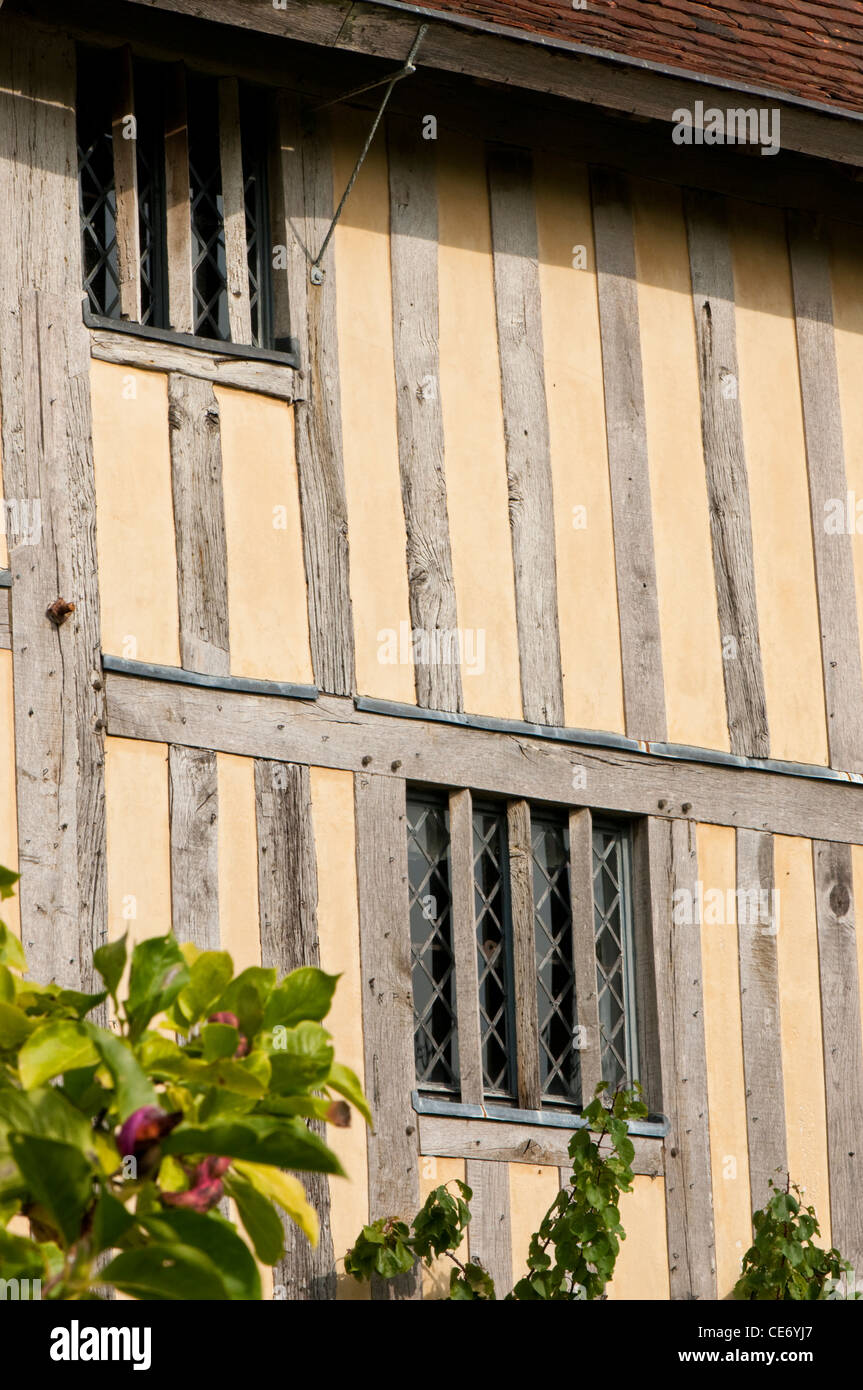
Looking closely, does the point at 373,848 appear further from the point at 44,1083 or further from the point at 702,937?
the point at 44,1083

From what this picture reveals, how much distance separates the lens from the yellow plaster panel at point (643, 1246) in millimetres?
7160

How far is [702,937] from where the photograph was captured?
7652mm

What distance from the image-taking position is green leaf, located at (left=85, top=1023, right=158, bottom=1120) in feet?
7.68

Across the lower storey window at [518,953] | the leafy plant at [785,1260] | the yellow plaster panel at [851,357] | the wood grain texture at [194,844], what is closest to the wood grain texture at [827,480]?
the yellow plaster panel at [851,357]

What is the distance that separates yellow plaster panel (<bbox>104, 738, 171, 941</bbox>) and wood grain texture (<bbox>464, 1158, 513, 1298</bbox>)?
146 cm

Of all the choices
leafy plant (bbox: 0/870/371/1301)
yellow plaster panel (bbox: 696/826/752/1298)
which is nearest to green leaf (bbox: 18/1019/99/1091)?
leafy plant (bbox: 0/870/371/1301)

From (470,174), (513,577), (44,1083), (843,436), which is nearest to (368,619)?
(513,577)

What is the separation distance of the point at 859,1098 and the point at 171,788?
3.04 meters

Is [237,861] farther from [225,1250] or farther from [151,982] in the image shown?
[225,1250]

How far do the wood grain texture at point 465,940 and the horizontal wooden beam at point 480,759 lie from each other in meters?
0.15

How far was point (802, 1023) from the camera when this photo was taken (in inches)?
306

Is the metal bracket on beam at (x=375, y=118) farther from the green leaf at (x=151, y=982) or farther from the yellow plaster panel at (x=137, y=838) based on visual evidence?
the green leaf at (x=151, y=982)

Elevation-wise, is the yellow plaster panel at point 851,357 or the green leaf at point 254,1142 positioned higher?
the yellow plaster panel at point 851,357

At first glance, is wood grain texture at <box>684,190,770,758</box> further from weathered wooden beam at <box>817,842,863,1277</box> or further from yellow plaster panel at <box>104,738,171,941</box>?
yellow plaster panel at <box>104,738,171,941</box>
